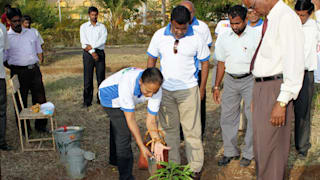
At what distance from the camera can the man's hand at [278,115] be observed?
9.91ft

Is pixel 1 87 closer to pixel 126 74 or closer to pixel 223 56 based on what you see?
pixel 126 74

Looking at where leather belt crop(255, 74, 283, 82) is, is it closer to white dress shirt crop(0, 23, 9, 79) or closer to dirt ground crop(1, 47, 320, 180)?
dirt ground crop(1, 47, 320, 180)

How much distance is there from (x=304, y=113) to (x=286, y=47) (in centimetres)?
254

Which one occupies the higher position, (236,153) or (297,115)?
(297,115)

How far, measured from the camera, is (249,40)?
4.56 metres

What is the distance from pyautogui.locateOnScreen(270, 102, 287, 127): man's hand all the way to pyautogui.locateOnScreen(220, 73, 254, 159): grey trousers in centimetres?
157

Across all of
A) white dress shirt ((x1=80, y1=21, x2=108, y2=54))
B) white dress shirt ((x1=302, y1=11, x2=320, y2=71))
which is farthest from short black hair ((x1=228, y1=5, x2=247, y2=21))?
white dress shirt ((x1=80, y1=21, x2=108, y2=54))

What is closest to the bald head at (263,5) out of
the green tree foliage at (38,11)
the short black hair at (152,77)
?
the short black hair at (152,77)

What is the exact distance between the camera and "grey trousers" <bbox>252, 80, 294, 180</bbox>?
3201 mm

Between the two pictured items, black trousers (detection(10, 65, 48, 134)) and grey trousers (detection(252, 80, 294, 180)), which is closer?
grey trousers (detection(252, 80, 294, 180))

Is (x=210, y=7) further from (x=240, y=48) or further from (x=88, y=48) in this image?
(x=240, y=48)

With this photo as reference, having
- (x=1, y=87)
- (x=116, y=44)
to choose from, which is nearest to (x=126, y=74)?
(x=1, y=87)

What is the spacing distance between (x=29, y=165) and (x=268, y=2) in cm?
380

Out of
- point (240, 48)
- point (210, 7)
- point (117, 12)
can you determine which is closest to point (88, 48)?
point (240, 48)
